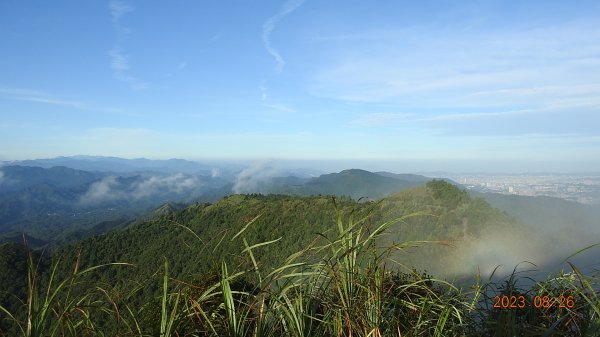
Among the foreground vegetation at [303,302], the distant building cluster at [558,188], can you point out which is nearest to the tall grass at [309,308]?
the foreground vegetation at [303,302]

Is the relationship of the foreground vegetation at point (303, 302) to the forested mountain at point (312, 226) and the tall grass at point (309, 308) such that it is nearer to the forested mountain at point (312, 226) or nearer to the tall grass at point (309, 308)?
the tall grass at point (309, 308)

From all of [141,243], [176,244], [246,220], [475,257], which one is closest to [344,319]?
[246,220]

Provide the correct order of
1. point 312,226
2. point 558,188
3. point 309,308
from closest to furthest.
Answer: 1. point 309,308
2. point 312,226
3. point 558,188

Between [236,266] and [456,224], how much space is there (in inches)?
3102

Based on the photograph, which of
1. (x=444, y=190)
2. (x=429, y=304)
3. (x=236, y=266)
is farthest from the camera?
(x=444, y=190)

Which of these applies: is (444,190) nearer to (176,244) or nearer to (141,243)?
(176,244)

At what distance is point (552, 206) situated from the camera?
14112cm
